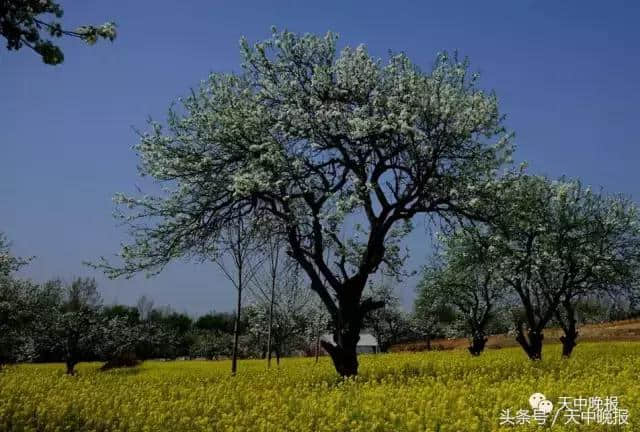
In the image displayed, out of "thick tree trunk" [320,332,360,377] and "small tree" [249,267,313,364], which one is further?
"small tree" [249,267,313,364]

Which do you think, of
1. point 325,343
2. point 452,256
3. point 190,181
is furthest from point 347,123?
point 452,256

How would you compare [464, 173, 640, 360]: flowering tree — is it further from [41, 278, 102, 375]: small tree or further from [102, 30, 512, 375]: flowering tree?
[41, 278, 102, 375]: small tree

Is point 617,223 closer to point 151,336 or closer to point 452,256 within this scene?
point 452,256

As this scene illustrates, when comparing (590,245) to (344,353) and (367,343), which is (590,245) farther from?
(367,343)

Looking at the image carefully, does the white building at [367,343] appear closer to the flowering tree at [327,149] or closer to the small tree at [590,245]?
the small tree at [590,245]

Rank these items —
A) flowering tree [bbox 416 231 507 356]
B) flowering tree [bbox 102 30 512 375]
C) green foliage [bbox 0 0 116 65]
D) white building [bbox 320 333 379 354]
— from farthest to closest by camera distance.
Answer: white building [bbox 320 333 379 354], flowering tree [bbox 416 231 507 356], flowering tree [bbox 102 30 512 375], green foliage [bbox 0 0 116 65]

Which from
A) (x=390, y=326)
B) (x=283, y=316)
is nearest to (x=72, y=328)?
(x=283, y=316)

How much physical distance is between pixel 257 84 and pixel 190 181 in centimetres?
460

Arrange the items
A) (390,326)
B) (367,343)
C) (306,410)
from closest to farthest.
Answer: (306,410), (390,326), (367,343)

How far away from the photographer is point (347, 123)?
21.0 metres

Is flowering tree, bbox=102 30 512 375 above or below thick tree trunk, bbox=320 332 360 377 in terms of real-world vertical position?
above

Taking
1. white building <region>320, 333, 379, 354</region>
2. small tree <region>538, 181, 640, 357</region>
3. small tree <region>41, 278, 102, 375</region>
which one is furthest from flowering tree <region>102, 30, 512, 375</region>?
white building <region>320, 333, 379, 354</region>

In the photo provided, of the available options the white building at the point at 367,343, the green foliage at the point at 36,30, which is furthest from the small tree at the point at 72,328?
the white building at the point at 367,343

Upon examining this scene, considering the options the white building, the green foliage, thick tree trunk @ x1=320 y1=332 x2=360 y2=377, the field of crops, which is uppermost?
the green foliage
